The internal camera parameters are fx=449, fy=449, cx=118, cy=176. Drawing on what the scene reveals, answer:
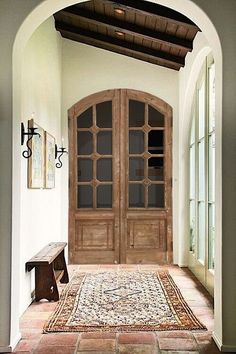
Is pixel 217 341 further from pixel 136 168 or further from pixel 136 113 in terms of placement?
pixel 136 113

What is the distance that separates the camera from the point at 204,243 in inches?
216

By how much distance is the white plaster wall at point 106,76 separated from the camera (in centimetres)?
721

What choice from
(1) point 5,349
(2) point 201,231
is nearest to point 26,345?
(1) point 5,349

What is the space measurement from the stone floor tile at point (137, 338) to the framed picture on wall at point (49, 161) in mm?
2426

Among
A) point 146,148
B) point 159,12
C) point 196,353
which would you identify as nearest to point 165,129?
point 146,148

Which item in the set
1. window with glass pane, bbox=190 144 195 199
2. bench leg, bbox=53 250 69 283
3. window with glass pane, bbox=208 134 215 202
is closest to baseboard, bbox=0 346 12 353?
bench leg, bbox=53 250 69 283

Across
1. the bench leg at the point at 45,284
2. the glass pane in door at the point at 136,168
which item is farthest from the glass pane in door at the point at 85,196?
the bench leg at the point at 45,284

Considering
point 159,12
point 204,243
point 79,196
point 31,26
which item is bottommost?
point 204,243

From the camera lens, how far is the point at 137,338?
3594 millimetres

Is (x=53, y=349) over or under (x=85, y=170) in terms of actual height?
under

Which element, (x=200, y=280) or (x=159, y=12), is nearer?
(x=159, y=12)

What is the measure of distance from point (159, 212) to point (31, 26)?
4277mm

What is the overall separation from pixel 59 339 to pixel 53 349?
22 cm

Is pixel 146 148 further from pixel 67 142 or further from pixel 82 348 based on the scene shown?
pixel 82 348
